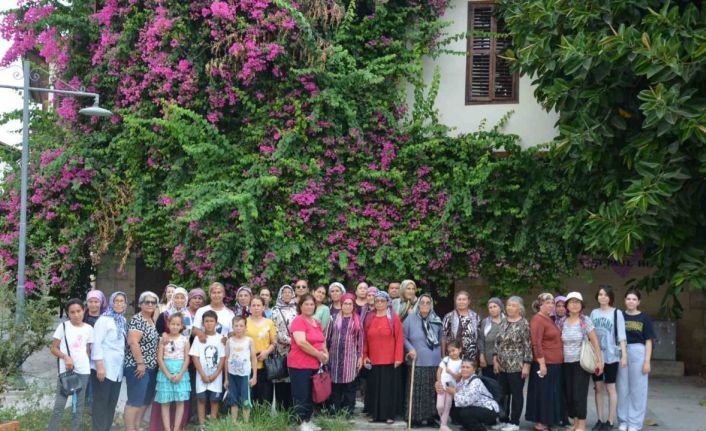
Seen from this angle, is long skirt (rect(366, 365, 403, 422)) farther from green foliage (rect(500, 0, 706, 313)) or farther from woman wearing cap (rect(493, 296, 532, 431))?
green foliage (rect(500, 0, 706, 313))

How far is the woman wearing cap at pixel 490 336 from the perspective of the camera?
391 inches

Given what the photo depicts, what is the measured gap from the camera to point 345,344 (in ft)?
32.7

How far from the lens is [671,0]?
9789mm

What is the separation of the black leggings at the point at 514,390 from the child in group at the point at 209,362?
3.45m

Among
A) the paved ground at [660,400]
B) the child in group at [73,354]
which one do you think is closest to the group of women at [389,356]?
the child in group at [73,354]

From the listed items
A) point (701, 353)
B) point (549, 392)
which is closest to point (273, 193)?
point (549, 392)

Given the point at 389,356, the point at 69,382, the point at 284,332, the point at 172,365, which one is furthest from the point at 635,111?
the point at 69,382

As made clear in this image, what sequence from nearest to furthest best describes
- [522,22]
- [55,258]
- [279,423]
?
[279,423]
[522,22]
[55,258]

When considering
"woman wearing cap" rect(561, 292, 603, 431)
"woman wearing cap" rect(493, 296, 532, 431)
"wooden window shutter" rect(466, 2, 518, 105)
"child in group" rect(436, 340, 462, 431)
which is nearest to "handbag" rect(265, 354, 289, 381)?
"child in group" rect(436, 340, 462, 431)

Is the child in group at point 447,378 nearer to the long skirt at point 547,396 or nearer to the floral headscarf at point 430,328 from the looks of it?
the floral headscarf at point 430,328

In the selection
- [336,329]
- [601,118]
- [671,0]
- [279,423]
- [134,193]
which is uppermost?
[671,0]

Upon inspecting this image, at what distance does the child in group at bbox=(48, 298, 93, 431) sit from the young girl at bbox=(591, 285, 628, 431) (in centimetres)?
593

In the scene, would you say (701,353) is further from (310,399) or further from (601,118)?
(310,399)

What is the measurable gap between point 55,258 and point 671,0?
34.4 ft
